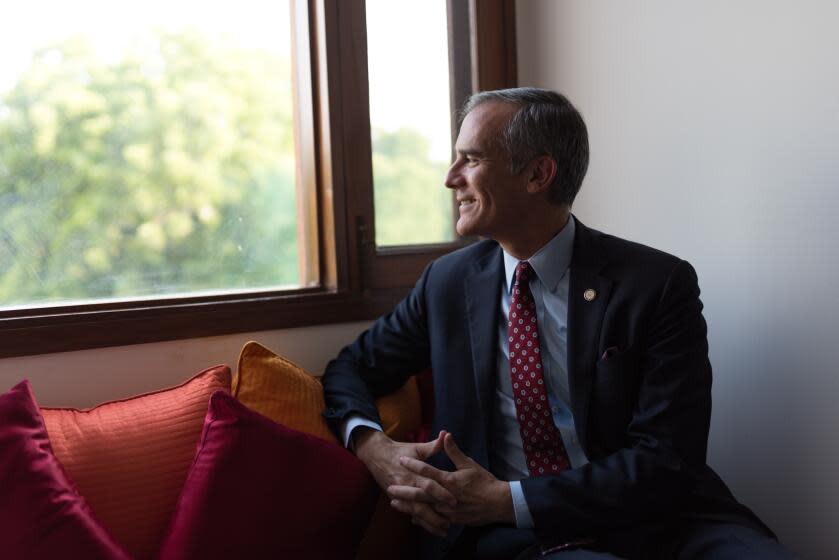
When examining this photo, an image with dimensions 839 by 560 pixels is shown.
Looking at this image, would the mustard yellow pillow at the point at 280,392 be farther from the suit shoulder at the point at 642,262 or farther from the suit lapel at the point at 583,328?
the suit shoulder at the point at 642,262

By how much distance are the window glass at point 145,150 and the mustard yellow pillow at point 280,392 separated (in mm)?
348

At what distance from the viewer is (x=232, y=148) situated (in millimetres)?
2121

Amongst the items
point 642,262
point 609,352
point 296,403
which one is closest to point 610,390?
point 609,352

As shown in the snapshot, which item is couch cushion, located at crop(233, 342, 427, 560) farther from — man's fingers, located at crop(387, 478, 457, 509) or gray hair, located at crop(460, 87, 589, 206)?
gray hair, located at crop(460, 87, 589, 206)

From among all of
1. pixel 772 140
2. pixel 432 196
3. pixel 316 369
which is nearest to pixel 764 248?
pixel 772 140

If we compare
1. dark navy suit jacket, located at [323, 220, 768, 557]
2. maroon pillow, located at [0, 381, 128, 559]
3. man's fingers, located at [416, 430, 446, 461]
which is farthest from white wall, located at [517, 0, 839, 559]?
maroon pillow, located at [0, 381, 128, 559]

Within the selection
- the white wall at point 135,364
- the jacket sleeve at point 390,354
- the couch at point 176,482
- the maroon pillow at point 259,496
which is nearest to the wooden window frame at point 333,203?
the white wall at point 135,364

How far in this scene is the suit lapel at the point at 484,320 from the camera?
5.95 ft

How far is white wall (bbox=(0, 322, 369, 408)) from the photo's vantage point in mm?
1810

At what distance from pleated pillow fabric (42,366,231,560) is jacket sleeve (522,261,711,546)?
2.11ft

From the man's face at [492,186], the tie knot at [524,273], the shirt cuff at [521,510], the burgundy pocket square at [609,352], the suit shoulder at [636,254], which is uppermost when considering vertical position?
the man's face at [492,186]

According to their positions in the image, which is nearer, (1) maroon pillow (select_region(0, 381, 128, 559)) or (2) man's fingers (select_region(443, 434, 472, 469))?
(1) maroon pillow (select_region(0, 381, 128, 559))

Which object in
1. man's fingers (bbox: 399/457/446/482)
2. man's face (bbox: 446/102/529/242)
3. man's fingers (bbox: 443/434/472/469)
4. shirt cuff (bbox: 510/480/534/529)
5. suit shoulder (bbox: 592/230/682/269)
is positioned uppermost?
man's face (bbox: 446/102/529/242)

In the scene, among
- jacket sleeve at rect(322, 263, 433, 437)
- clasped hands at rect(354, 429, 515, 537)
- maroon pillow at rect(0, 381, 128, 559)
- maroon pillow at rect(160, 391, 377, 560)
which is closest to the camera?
maroon pillow at rect(0, 381, 128, 559)
